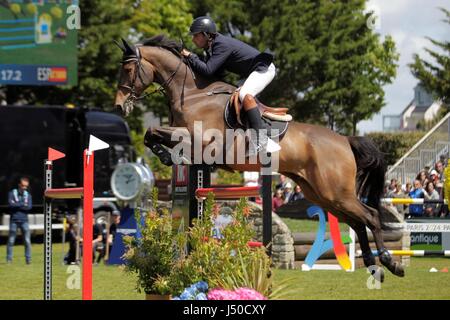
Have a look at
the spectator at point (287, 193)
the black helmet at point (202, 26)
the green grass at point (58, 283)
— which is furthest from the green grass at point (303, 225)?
the black helmet at point (202, 26)

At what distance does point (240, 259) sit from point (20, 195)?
913 cm

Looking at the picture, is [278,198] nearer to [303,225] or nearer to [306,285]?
[303,225]

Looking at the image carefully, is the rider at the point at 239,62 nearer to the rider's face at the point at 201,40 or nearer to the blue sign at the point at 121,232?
the rider's face at the point at 201,40

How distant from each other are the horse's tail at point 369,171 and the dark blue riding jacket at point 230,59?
4.74 ft

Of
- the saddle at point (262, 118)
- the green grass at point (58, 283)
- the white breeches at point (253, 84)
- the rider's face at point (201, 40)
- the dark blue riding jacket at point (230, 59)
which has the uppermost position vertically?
the rider's face at point (201, 40)

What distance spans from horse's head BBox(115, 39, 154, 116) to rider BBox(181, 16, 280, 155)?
21.4 inches

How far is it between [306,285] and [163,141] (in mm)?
3013

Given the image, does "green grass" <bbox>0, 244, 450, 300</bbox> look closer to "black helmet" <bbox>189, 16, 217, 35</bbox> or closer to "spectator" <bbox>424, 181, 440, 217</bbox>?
"spectator" <bbox>424, 181, 440, 217</bbox>

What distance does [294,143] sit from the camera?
8.25 meters

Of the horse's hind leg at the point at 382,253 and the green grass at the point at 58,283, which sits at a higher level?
the horse's hind leg at the point at 382,253

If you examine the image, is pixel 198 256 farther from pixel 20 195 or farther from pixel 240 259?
pixel 20 195

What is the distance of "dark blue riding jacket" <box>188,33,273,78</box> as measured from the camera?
25.5 feet

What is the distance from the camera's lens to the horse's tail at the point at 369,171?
8.78 meters
